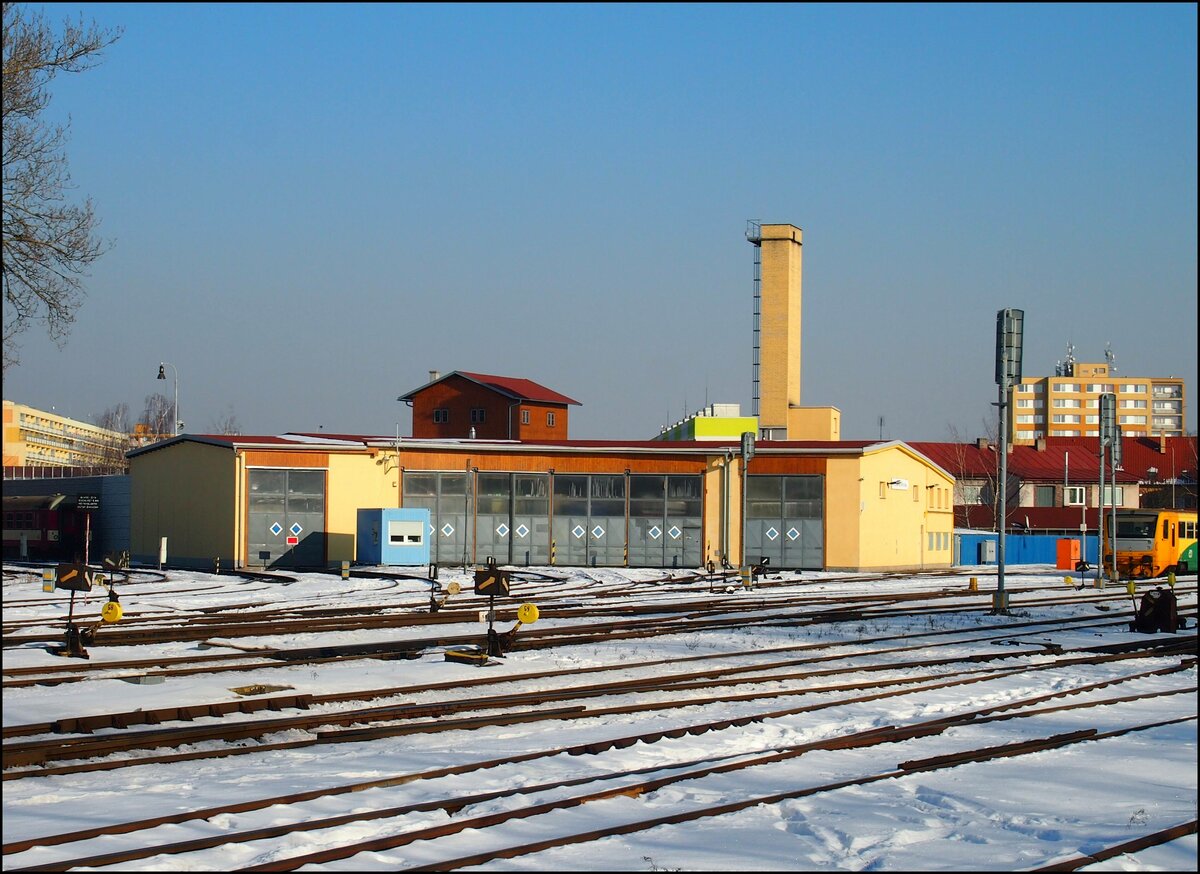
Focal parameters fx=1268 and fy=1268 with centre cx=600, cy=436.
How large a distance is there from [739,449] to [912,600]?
16.3 metres

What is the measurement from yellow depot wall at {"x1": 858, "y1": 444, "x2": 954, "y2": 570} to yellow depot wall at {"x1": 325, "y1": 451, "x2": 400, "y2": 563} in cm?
1819

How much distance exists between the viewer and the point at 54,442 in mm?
167375

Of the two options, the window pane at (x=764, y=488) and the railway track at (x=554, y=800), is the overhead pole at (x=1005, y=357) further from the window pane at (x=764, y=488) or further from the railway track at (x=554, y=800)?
the window pane at (x=764, y=488)

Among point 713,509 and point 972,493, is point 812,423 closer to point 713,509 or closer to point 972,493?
point 713,509

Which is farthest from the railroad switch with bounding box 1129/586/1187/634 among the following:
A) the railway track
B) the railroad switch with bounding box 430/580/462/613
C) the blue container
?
the blue container

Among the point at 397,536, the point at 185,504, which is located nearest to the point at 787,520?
the point at 397,536

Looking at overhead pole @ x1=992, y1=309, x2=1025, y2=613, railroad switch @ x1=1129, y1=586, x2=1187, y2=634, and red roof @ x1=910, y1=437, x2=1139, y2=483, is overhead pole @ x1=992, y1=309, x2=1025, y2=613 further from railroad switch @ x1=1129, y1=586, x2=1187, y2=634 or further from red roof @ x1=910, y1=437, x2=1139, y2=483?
red roof @ x1=910, y1=437, x2=1139, y2=483

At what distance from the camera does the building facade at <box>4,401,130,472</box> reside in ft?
408

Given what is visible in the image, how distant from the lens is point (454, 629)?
2369 cm

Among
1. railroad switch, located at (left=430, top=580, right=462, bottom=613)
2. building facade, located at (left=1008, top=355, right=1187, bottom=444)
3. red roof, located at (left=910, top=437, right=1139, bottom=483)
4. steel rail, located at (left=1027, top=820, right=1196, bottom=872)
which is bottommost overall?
railroad switch, located at (left=430, top=580, right=462, bottom=613)

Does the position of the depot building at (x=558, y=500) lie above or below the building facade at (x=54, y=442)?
below

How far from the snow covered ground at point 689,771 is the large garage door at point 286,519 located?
2554 centimetres

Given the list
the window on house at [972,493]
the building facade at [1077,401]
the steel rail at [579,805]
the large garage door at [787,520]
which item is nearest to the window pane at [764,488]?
the large garage door at [787,520]

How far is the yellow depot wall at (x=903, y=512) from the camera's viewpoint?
49.6 metres
